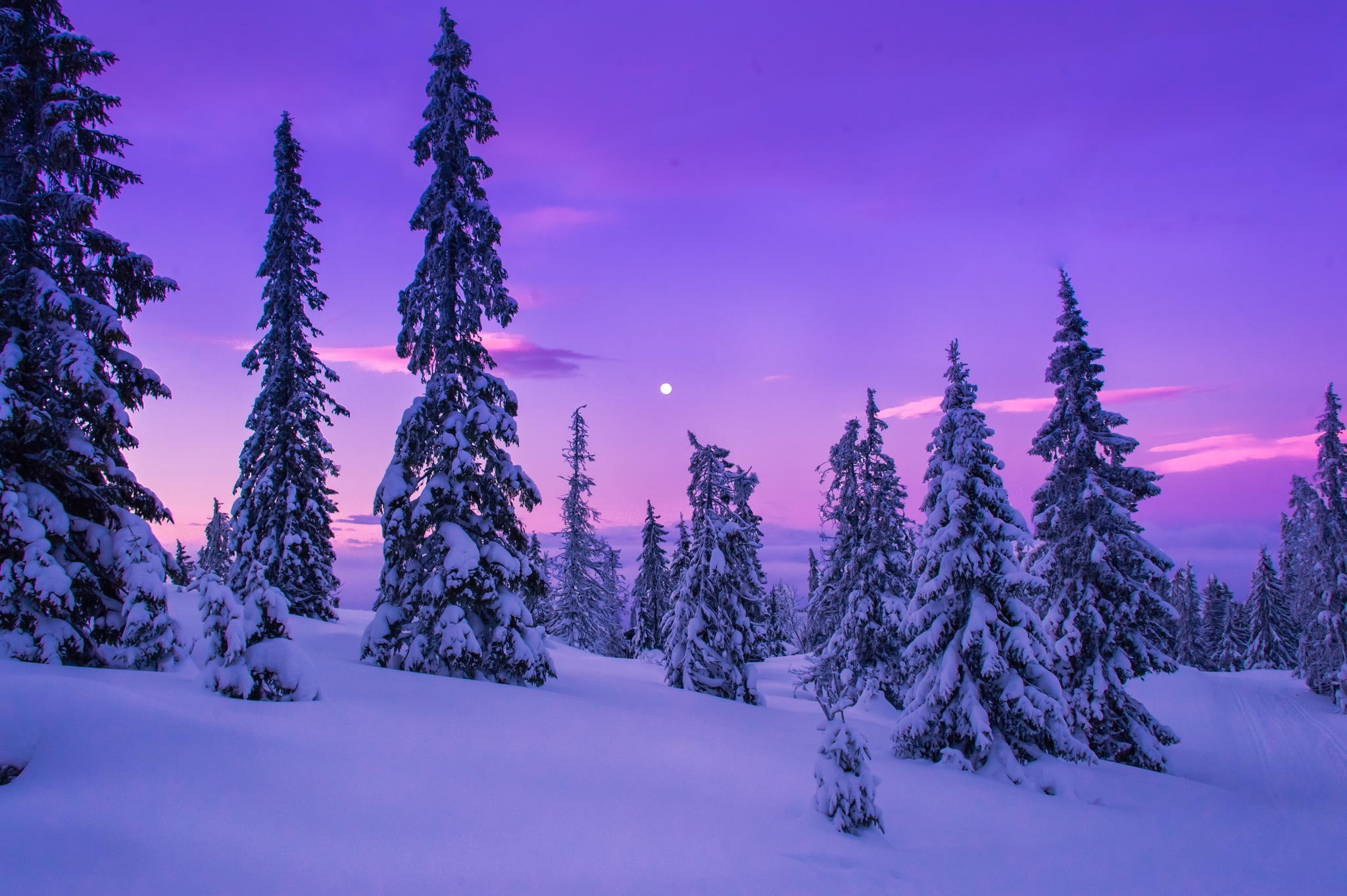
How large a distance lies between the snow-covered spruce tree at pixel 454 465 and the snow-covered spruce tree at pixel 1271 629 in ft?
220

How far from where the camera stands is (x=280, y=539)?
2439 centimetres

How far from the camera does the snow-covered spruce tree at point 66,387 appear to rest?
10602 millimetres

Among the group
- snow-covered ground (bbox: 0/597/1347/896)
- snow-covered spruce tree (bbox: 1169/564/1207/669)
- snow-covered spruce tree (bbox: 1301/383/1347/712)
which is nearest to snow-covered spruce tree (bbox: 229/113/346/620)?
snow-covered ground (bbox: 0/597/1347/896)

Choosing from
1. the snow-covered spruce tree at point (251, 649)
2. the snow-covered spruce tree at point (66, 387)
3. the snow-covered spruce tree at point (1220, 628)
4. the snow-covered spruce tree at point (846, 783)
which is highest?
the snow-covered spruce tree at point (66, 387)

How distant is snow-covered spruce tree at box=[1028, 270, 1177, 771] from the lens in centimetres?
2162

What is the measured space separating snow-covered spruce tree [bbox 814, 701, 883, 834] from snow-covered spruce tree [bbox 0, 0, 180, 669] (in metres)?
11.2

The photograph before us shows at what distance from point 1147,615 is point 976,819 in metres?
14.2

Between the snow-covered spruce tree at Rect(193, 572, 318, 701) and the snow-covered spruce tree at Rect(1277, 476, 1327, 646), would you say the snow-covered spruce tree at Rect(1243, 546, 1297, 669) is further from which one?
the snow-covered spruce tree at Rect(193, 572, 318, 701)

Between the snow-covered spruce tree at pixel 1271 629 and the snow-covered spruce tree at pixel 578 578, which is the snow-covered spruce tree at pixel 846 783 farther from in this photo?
the snow-covered spruce tree at pixel 1271 629

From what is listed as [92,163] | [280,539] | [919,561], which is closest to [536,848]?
[919,561]

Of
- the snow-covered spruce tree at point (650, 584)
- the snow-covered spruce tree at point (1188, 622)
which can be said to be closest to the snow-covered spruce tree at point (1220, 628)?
the snow-covered spruce tree at point (1188, 622)

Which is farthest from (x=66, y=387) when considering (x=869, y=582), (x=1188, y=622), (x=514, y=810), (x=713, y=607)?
(x=1188, y=622)

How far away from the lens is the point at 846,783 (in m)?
9.78

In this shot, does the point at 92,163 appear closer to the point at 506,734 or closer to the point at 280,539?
the point at 506,734
